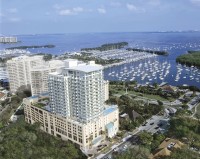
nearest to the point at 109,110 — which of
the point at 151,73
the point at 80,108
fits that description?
the point at 80,108

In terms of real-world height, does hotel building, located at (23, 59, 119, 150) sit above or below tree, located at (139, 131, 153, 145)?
above

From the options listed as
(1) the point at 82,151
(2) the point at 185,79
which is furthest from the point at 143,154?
(2) the point at 185,79

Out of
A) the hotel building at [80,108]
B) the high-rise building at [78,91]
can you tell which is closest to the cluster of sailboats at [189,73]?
the hotel building at [80,108]

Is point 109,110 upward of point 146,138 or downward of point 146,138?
upward

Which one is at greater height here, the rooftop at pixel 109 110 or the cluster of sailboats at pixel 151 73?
the rooftop at pixel 109 110

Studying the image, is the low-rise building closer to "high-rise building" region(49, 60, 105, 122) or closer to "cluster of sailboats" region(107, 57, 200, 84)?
"high-rise building" region(49, 60, 105, 122)

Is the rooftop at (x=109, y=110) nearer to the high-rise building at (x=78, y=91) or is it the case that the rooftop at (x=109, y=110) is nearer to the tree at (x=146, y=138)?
the high-rise building at (x=78, y=91)

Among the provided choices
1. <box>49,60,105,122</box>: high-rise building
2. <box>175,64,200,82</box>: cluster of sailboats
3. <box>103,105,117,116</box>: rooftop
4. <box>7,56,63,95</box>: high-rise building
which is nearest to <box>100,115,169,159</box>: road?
<box>103,105,117,116</box>: rooftop

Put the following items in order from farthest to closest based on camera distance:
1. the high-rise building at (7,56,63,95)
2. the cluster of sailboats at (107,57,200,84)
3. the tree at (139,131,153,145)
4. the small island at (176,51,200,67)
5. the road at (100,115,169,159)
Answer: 1. the small island at (176,51,200,67)
2. the cluster of sailboats at (107,57,200,84)
3. the high-rise building at (7,56,63,95)
4. the road at (100,115,169,159)
5. the tree at (139,131,153,145)

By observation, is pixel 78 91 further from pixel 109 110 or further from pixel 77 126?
pixel 109 110
